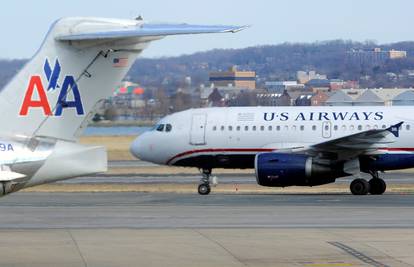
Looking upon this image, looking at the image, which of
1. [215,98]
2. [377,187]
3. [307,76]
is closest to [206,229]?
[377,187]

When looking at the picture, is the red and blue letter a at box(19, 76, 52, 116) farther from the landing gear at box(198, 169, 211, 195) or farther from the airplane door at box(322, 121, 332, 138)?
the airplane door at box(322, 121, 332, 138)

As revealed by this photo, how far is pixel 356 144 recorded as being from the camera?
3372cm

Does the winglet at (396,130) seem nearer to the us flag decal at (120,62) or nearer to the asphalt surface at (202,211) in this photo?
the asphalt surface at (202,211)

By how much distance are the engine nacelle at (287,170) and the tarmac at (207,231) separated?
0.58m

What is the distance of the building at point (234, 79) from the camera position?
66.7 meters

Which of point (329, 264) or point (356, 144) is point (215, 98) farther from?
point (329, 264)

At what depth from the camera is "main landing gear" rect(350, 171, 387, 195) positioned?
111 feet

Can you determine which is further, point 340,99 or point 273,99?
point 340,99

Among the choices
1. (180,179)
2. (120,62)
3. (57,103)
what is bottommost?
(180,179)

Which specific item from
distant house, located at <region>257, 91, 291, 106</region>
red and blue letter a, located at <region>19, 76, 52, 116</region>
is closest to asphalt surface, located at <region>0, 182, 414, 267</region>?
red and blue letter a, located at <region>19, 76, 52, 116</region>

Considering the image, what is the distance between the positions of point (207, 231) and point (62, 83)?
8.55 m

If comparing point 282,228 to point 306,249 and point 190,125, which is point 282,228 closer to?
point 306,249

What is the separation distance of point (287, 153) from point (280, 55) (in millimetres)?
50696

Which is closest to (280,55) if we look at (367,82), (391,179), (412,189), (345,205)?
(367,82)
